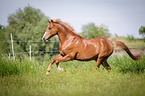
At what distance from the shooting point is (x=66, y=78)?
414 cm

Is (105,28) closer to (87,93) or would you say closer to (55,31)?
(55,31)

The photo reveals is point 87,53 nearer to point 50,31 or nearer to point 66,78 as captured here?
point 66,78

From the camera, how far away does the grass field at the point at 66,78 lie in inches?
121

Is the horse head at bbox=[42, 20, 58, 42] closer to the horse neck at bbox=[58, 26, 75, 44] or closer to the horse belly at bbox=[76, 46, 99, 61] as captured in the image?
the horse neck at bbox=[58, 26, 75, 44]

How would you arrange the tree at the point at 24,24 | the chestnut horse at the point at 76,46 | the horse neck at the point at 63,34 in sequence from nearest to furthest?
the chestnut horse at the point at 76,46, the horse neck at the point at 63,34, the tree at the point at 24,24

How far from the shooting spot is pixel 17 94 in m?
2.81

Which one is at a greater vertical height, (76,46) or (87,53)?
(76,46)

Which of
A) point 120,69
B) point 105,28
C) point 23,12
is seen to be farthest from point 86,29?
point 120,69

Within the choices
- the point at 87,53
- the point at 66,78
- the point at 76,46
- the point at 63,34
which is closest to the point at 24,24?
the point at 63,34

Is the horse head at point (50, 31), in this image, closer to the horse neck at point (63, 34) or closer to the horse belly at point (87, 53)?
the horse neck at point (63, 34)

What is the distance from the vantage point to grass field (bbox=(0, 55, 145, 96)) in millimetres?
3080

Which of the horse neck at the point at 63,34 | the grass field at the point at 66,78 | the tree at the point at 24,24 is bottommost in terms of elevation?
the grass field at the point at 66,78

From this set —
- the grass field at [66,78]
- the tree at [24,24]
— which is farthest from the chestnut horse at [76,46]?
the tree at [24,24]

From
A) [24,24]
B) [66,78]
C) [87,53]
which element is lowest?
[66,78]
